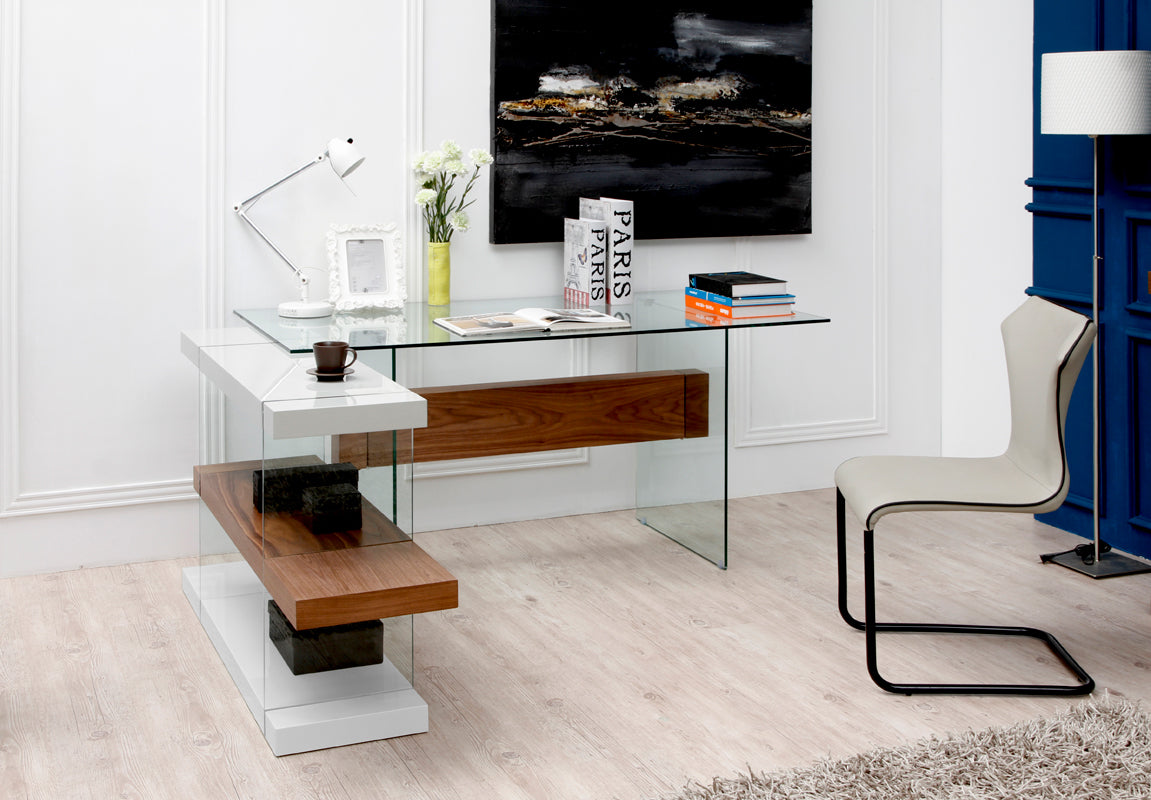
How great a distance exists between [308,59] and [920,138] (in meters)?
2.19

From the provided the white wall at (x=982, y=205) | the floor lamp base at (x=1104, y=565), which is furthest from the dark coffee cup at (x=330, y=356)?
the white wall at (x=982, y=205)

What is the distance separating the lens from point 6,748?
2568 mm

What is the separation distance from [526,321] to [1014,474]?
130 cm

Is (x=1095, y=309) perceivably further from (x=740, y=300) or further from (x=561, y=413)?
(x=561, y=413)

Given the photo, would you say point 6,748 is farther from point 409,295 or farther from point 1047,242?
point 1047,242

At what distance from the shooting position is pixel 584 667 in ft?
9.86

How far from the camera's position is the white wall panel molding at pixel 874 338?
444 centimetres

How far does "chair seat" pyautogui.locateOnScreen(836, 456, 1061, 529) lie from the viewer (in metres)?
2.79

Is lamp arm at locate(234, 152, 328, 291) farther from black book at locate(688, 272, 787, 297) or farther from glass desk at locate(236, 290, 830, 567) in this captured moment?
black book at locate(688, 272, 787, 297)

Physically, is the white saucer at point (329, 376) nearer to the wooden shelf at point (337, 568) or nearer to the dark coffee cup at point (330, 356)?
the dark coffee cup at point (330, 356)

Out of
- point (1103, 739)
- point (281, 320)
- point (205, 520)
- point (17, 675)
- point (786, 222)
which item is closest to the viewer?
point (1103, 739)

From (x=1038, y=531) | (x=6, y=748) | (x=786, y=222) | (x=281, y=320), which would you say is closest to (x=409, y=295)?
(x=281, y=320)

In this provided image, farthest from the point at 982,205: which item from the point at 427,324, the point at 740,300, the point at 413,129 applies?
the point at 427,324

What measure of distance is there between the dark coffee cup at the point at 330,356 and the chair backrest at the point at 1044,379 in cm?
157
